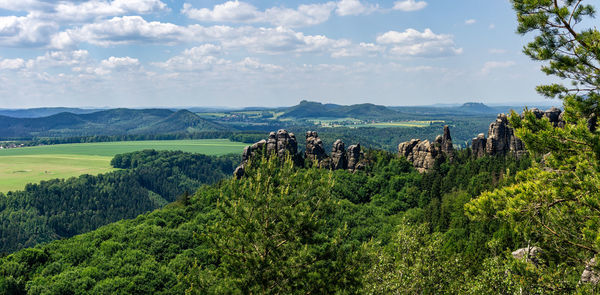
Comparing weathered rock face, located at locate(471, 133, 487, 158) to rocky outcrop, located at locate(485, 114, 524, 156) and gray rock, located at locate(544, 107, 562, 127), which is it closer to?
rocky outcrop, located at locate(485, 114, 524, 156)

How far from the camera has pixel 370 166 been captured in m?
115

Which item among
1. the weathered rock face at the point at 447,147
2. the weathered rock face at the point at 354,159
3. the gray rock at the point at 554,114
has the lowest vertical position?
the weathered rock face at the point at 354,159

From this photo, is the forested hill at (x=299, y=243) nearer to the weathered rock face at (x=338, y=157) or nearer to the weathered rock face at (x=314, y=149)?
the weathered rock face at (x=338, y=157)

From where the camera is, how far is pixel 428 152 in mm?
105750

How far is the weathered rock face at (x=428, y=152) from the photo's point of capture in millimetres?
104312

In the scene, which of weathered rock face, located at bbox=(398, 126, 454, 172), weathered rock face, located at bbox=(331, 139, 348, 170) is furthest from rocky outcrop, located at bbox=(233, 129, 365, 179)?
weathered rock face, located at bbox=(398, 126, 454, 172)

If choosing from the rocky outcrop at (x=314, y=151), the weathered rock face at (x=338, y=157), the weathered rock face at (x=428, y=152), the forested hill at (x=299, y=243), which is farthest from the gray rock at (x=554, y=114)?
the weathered rock face at (x=338, y=157)

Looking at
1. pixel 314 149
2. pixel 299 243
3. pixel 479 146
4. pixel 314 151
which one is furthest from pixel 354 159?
pixel 299 243

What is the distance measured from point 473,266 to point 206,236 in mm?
33448

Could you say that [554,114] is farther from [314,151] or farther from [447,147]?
[314,151]

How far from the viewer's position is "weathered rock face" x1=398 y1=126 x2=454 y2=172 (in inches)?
4107

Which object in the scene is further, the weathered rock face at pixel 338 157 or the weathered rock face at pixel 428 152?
the weathered rock face at pixel 338 157

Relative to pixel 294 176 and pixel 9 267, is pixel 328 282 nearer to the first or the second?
pixel 294 176

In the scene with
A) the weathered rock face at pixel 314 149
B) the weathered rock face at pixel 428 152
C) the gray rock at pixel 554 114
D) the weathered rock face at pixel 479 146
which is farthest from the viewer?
the weathered rock face at pixel 314 149
